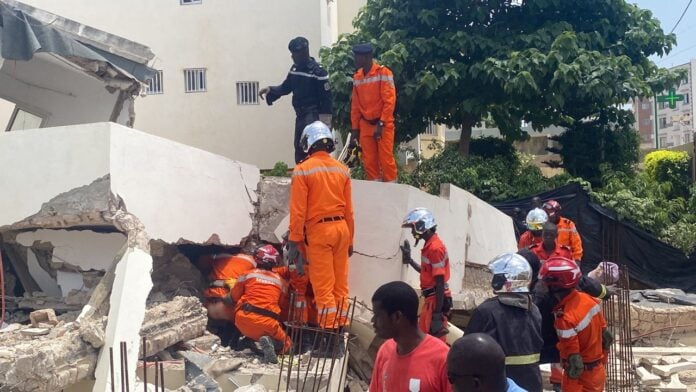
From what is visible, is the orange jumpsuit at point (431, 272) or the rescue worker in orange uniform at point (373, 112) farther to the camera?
the rescue worker in orange uniform at point (373, 112)

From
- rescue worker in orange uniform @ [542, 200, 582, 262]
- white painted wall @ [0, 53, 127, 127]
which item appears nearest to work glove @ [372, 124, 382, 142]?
rescue worker in orange uniform @ [542, 200, 582, 262]

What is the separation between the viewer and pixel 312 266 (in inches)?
264

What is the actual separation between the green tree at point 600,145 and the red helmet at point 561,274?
12116 millimetres

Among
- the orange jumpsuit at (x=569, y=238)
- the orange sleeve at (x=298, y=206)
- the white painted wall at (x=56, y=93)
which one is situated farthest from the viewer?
the white painted wall at (x=56, y=93)

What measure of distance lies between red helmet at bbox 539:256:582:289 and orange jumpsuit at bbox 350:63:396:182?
10.6ft

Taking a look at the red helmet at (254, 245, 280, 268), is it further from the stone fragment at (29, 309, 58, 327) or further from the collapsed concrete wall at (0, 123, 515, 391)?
the stone fragment at (29, 309, 58, 327)

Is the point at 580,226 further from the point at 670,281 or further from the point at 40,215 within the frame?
the point at 40,215

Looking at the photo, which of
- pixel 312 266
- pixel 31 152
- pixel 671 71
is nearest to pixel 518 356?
pixel 312 266

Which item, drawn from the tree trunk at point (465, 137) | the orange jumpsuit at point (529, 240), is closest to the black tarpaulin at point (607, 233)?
the tree trunk at point (465, 137)

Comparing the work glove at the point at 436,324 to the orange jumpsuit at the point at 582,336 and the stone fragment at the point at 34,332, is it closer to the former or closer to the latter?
the orange jumpsuit at the point at 582,336

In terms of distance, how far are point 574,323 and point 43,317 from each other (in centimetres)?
407

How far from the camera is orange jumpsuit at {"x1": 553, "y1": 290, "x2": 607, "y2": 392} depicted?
5.64m

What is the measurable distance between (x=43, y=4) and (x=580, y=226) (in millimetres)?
14264

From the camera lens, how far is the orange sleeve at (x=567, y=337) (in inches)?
221
